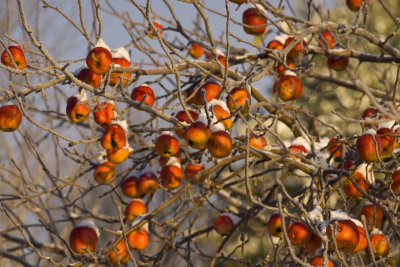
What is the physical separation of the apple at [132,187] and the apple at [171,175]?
0.18 m

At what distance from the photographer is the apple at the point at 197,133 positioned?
5.64 ft

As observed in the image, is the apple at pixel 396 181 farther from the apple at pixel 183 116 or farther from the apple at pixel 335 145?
the apple at pixel 183 116

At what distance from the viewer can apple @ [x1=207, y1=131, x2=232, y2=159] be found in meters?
1.74

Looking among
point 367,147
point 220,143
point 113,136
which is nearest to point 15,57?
point 113,136

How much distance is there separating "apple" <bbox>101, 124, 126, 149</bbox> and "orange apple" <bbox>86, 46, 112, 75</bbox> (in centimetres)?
30

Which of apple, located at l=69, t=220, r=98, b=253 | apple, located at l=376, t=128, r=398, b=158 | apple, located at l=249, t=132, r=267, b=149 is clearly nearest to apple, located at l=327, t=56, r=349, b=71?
apple, located at l=249, t=132, r=267, b=149

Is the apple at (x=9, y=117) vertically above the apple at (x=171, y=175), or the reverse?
the apple at (x=9, y=117)

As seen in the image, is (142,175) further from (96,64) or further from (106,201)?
(106,201)

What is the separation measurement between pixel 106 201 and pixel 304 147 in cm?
868

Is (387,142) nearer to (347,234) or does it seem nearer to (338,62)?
(347,234)

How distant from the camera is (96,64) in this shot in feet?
6.73

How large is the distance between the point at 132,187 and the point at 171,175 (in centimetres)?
28

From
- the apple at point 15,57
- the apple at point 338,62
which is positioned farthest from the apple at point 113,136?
the apple at point 338,62

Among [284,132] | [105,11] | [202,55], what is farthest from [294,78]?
[284,132]
